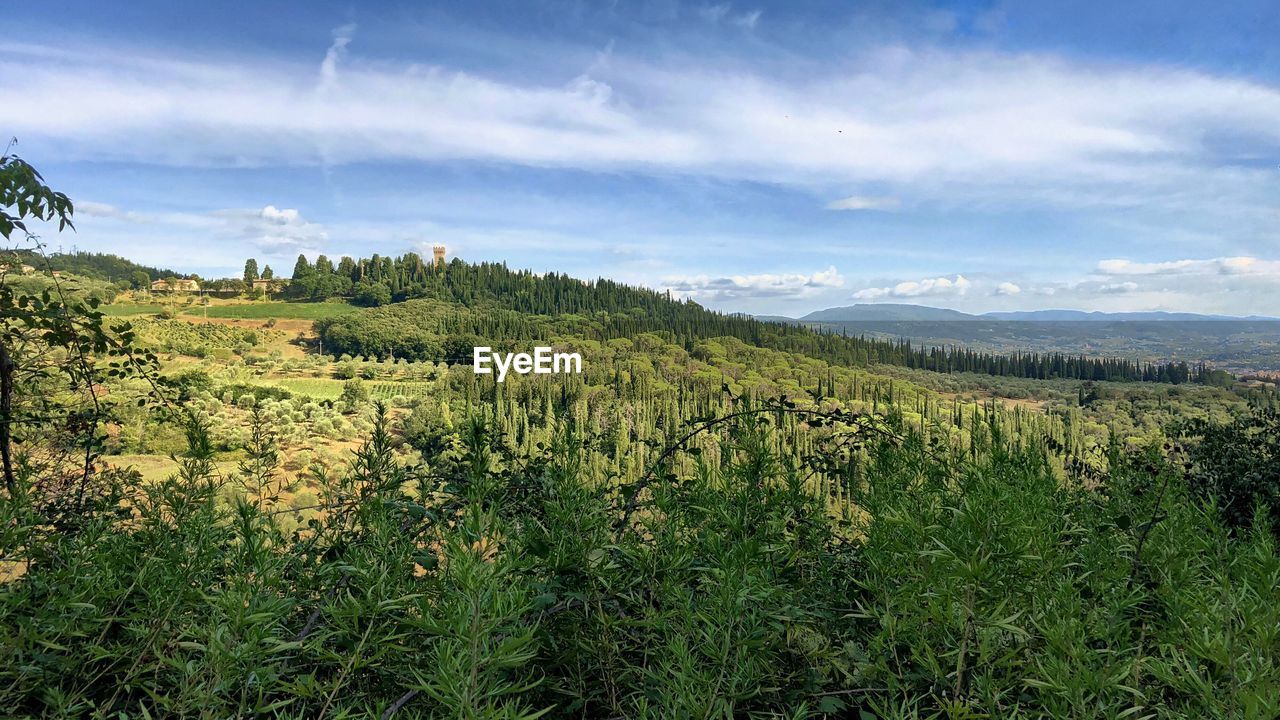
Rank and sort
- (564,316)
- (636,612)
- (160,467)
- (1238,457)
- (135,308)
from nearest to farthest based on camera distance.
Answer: (636,612)
(160,467)
(1238,457)
(135,308)
(564,316)

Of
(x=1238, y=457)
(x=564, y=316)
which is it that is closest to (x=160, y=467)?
(x=1238, y=457)

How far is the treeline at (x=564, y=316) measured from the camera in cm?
8612

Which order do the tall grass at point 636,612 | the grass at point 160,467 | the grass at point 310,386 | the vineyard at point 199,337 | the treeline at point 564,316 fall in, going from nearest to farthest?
the tall grass at point 636,612, the grass at point 160,467, the vineyard at point 199,337, the grass at point 310,386, the treeline at point 564,316

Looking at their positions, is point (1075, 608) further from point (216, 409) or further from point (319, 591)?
point (216, 409)

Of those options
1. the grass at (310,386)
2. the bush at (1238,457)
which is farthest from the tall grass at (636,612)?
the grass at (310,386)

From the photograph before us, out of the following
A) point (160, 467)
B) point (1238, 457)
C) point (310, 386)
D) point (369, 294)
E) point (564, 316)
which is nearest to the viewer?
point (160, 467)

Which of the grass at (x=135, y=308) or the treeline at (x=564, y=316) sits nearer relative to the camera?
the grass at (x=135, y=308)

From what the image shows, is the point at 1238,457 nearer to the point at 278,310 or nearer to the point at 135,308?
the point at 135,308

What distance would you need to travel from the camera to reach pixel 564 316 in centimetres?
12469

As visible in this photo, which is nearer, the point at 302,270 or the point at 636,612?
the point at 636,612

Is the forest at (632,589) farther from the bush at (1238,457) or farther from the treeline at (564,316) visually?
the treeline at (564,316)

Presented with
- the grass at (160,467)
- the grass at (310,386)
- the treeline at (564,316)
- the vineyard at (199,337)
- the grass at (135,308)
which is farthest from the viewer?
the treeline at (564,316)

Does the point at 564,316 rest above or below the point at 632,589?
above

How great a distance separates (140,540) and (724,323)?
128 metres
